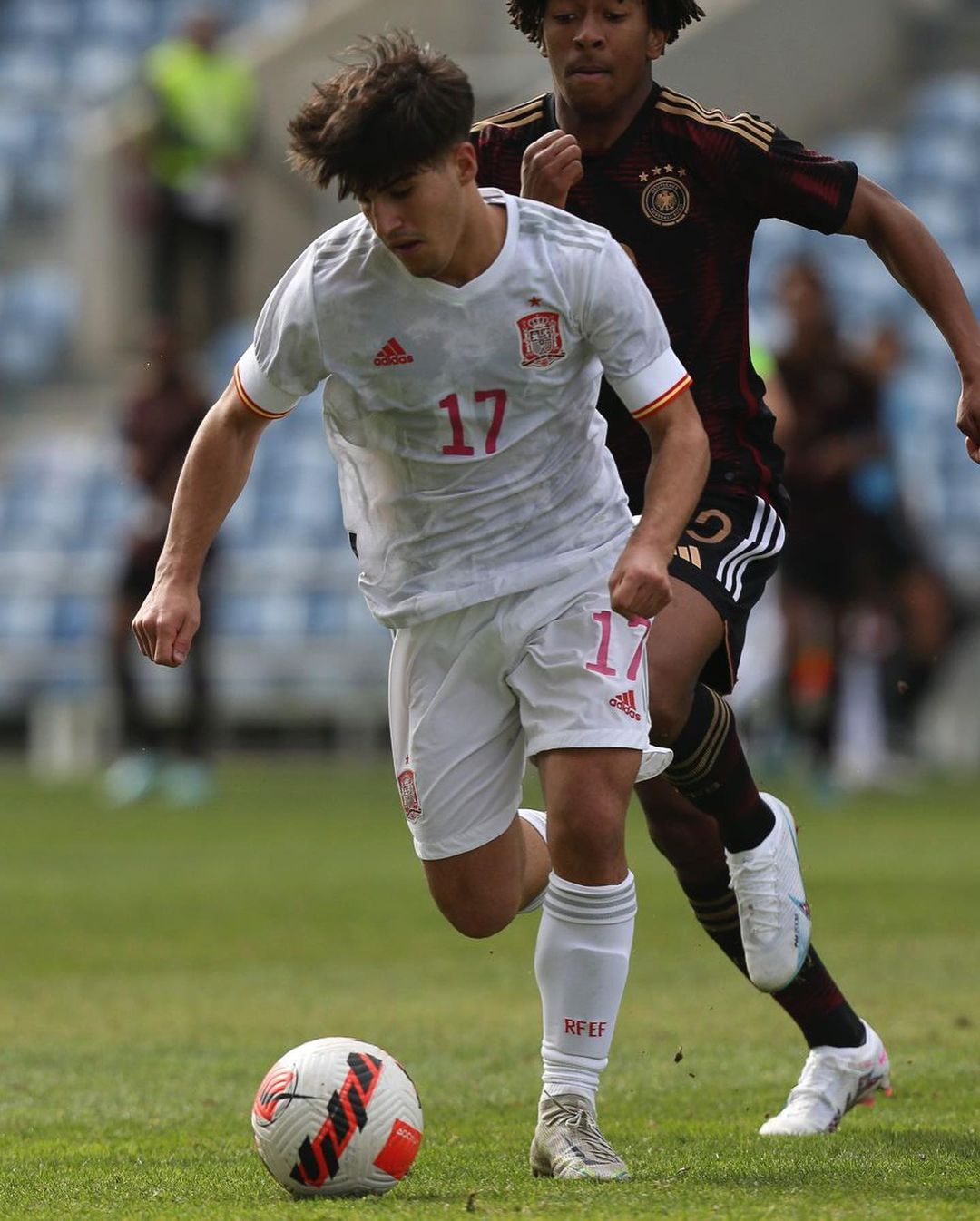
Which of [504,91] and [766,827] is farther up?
[504,91]

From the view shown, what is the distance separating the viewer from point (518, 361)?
14.0 feet

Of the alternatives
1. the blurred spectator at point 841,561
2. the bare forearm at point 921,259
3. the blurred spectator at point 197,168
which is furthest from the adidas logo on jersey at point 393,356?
the blurred spectator at point 197,168

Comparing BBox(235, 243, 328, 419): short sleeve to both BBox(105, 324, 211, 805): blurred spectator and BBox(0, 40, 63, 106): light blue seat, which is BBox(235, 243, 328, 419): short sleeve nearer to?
BBox(105, 324, 211, 805): blurred spectator

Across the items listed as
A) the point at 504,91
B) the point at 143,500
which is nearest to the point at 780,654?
the point at 143,500

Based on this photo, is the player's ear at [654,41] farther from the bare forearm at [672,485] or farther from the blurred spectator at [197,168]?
the blurred spectator at [197,168]

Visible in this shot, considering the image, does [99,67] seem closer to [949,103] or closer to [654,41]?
A: [949,103]

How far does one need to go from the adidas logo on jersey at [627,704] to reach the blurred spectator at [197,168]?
49.9 ft

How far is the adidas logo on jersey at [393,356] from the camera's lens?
4.25m

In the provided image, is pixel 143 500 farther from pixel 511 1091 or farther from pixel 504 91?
pixel 511 1091

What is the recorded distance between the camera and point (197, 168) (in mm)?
20000

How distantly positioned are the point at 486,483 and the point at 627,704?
1.65 feet

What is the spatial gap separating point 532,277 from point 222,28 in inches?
703

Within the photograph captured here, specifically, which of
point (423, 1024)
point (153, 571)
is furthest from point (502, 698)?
point (153, 571)

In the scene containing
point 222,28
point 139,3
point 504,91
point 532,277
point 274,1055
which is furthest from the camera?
point 139,3
